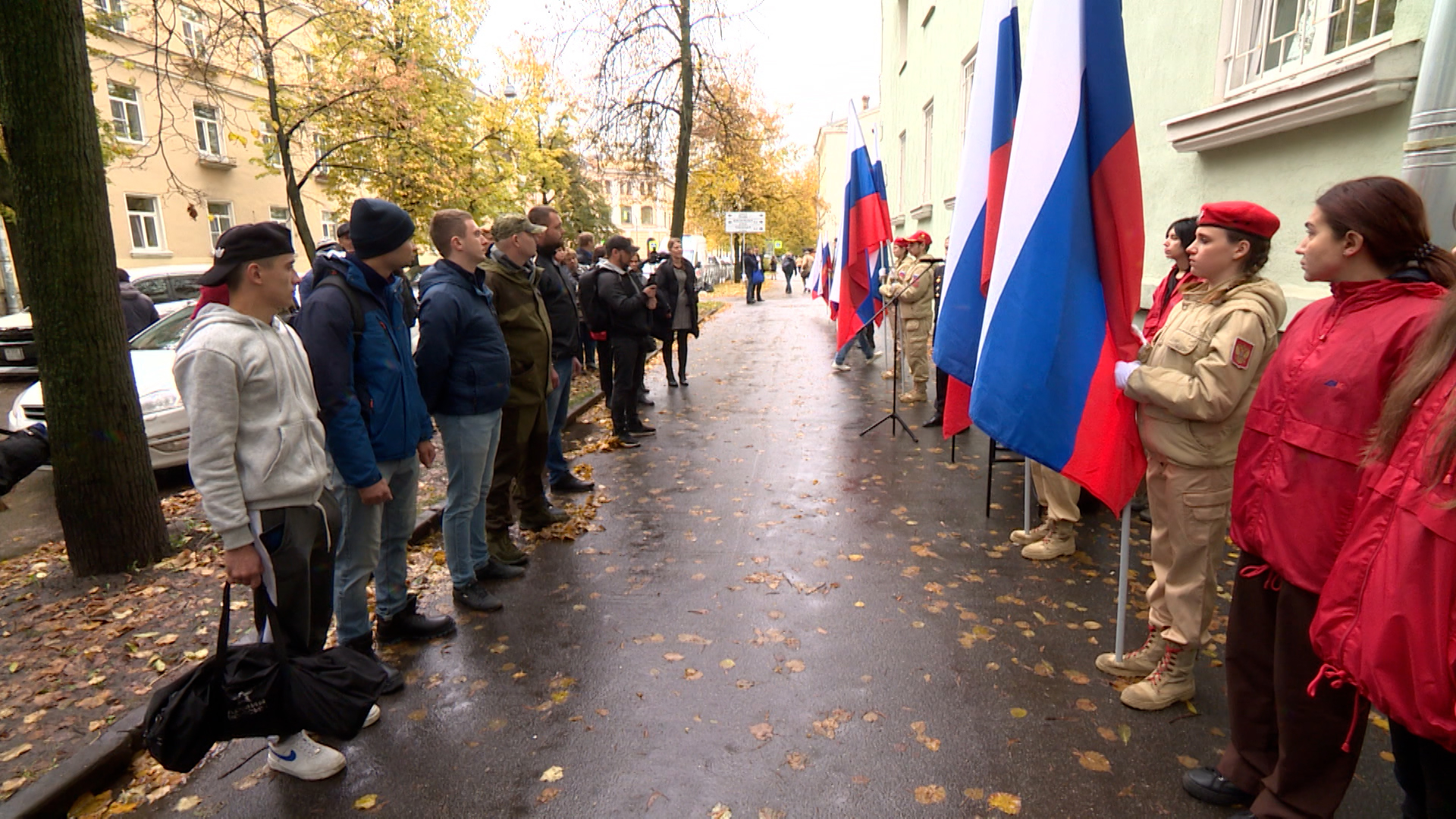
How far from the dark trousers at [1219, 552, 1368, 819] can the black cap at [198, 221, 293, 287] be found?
336 centimetres

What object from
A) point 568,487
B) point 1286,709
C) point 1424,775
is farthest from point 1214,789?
point 568,487

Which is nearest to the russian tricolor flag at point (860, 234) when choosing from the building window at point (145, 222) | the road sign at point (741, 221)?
the road sign at point (741, 221)

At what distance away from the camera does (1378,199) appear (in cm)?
204

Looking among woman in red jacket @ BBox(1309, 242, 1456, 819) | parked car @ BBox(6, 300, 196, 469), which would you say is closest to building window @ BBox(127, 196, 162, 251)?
parked car @ BBox(6, 300, 196, 469)

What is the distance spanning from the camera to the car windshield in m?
7.53

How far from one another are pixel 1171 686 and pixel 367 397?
Result: 3.61m

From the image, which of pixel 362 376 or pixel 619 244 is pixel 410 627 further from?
pixel 619 244

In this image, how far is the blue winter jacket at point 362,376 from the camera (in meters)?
3.04

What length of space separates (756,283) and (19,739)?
29.4 m

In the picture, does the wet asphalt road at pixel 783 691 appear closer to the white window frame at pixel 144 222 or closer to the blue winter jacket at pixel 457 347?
the blue winter jacket at pixel 457 347

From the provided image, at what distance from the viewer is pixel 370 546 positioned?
3.42 metres

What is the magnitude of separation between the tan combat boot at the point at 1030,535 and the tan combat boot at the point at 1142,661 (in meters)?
1.46

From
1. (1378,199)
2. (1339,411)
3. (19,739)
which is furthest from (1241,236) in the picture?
(19,739)

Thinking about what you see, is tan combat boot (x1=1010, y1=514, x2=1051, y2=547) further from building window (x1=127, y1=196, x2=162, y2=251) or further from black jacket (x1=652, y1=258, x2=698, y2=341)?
building window (x1=127, y1=196, x2=162, y2=251)
